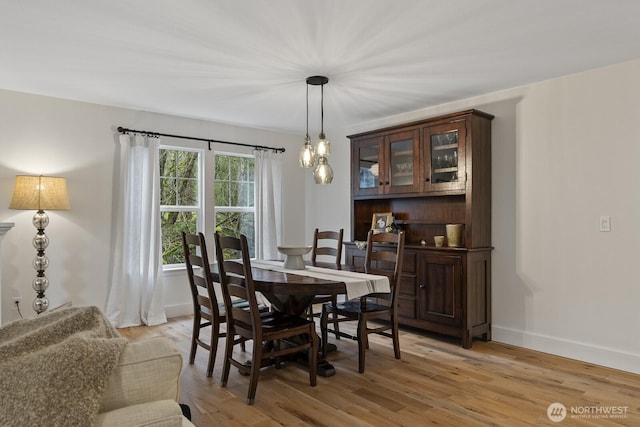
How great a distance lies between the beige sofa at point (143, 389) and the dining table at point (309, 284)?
1.55 metres

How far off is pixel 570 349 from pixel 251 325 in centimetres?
260

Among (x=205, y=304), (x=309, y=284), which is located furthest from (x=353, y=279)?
(x=205, y=304)

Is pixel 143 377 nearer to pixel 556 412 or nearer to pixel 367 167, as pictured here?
pixel 556 412

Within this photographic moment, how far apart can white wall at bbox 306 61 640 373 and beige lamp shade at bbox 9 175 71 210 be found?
394 cm

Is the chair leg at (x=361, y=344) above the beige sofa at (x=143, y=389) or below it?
below

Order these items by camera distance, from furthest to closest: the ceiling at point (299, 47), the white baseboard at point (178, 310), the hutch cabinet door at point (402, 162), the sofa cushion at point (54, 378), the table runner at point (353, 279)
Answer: the white baseboard at point (178, 310), the hutch cabinet door at point (402, 162), the table runner at point (353, 279), the ceiling at point (299, 47), the sofa cushion at point (54, 378)

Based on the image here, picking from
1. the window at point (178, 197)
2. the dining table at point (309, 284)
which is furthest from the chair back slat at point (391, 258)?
the window at point (178, 197)

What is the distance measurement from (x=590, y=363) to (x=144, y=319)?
413cm

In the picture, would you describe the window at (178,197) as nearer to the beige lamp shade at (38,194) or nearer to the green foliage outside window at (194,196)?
the green foliage outside window at (194,196)

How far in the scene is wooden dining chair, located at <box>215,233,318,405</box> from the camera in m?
2.62

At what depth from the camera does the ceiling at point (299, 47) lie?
2.32 metres

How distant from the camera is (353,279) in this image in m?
2.85

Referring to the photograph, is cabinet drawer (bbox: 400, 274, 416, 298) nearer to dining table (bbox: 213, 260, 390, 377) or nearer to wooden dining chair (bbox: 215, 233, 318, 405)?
dining table (bbox: 213, 260, 390, 377)

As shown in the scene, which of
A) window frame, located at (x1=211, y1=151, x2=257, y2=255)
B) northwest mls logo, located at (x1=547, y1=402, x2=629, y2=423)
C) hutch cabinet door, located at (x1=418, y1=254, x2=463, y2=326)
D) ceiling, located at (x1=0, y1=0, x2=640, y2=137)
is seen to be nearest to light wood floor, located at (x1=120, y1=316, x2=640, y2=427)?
northwest mls logo, located at (x1=547, y1=402, x2=629, y2=423)
